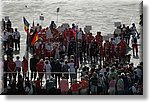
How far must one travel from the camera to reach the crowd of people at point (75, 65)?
18.5 feet

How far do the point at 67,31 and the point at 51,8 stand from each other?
25 cm

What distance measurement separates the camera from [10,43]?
223 inches

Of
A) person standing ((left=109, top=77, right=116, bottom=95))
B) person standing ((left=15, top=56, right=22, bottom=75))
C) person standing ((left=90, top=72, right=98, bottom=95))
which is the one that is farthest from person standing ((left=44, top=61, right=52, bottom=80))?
person standing ((left=109, top=77, right=116, bottom=95))

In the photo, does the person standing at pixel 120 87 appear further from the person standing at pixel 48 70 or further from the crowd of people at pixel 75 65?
the person standing at pixel 48 70

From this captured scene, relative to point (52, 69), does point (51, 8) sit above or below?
above

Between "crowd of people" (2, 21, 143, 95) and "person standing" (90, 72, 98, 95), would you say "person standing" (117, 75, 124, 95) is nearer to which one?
"crowd of people" (2, 21, 143, 95)

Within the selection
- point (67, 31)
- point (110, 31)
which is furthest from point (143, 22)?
point (67, 31)

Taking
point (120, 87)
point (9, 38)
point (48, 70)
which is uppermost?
point (9, 38)

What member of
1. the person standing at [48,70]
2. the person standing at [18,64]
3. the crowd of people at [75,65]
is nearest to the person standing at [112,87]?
the crowd of people at [75,65]

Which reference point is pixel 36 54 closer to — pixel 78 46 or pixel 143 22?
pixel 78 46

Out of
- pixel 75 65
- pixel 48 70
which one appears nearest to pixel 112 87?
pixel 75 65

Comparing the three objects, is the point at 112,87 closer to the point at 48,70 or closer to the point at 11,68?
the point at 48,70

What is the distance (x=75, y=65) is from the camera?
18.5 ft

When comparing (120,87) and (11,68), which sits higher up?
(11,68)
